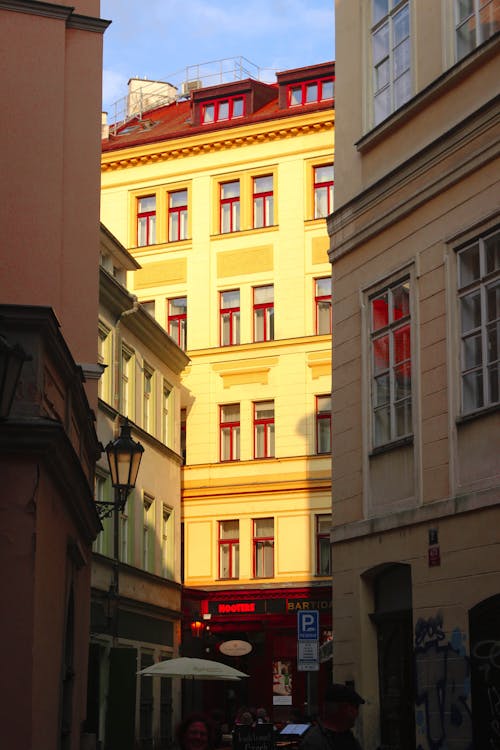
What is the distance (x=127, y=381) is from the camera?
121ft

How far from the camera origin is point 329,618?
41.5m

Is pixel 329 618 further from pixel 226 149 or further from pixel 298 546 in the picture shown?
pixel 226 149

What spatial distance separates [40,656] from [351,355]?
924 centimetres

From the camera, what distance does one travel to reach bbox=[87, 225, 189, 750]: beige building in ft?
108

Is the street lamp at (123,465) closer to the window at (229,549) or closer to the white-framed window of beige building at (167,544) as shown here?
the white-framed window of beige building at (167,544)

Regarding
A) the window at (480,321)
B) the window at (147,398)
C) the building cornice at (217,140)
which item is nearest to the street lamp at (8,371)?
the window at (480,321)

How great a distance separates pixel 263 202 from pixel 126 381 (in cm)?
1065

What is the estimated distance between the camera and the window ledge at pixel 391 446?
1701 cm

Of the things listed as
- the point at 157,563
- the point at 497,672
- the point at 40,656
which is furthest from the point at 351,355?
the point at 157,563

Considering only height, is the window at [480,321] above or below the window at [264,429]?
below

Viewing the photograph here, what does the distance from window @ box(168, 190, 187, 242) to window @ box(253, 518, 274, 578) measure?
9829 mm

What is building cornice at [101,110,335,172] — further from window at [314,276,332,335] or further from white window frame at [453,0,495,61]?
white window frame at [453,0,495,61]

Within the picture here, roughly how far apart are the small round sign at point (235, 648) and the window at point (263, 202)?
13091 millimetres

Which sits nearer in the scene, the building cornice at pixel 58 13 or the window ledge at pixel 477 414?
the window ledge at pixel 477 414
